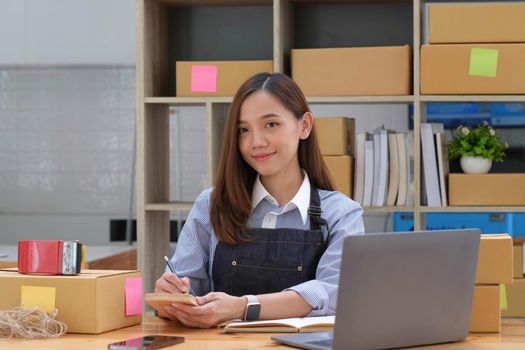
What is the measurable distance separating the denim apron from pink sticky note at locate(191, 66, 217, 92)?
5.33ft

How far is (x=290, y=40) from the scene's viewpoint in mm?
4090

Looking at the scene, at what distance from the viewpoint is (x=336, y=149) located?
3812 mm

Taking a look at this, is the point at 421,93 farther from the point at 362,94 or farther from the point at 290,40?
Answer: the point at 290,40

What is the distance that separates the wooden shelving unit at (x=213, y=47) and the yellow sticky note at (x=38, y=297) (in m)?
1.81

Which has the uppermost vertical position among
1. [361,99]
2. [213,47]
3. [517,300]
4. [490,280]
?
[213,47]

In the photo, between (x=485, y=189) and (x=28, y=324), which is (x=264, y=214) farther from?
(x=485, y=189)

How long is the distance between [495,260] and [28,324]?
1041 millimetres

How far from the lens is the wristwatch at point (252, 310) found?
215 centimetres

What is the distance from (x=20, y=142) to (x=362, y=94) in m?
3.04

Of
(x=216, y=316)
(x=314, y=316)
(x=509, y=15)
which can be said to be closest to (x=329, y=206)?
(x=314, y=316)

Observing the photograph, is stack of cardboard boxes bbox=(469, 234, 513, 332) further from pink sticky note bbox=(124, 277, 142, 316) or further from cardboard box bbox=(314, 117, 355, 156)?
cardboard box bbox=(314, 117, 355, 156)

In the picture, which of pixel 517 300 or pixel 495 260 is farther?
pixel 517 300

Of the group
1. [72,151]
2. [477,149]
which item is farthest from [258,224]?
[72,151]

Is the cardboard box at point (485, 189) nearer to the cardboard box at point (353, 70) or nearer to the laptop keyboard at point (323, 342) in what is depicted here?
the cardboard box at point (353, 70)
